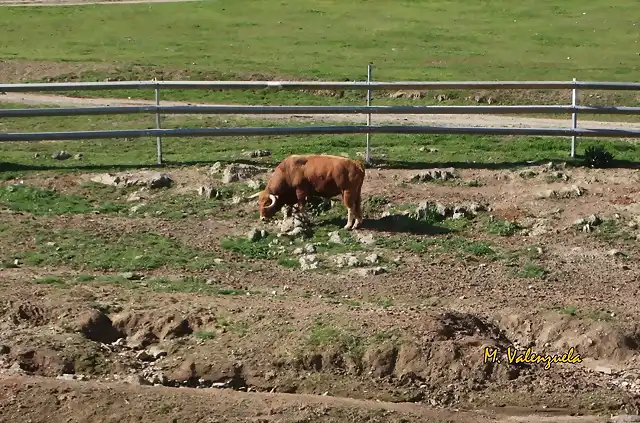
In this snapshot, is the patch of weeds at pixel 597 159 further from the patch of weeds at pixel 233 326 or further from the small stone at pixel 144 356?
the small stone at pixel 144 356

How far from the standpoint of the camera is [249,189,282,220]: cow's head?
14.6 meters

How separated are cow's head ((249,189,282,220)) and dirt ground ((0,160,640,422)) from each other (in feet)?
3.72

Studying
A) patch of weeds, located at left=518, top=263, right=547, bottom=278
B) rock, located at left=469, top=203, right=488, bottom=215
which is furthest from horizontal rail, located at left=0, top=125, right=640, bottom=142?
patch of weeds, located at left=518, top=263, right=547, bottom=278

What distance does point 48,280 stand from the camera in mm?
12047

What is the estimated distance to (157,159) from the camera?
57.5 feet

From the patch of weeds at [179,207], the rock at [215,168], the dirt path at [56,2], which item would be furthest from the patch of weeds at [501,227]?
the dirt path at [56,2]

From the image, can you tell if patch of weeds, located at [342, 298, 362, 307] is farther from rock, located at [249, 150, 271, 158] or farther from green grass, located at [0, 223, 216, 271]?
rock, located at [249, 150, 271, 158]

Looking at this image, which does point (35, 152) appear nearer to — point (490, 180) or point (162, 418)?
point (490, 180)

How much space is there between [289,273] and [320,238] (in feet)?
4.38

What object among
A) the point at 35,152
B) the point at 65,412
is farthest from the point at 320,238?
the point at 35,152

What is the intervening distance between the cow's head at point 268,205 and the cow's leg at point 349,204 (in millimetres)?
954
